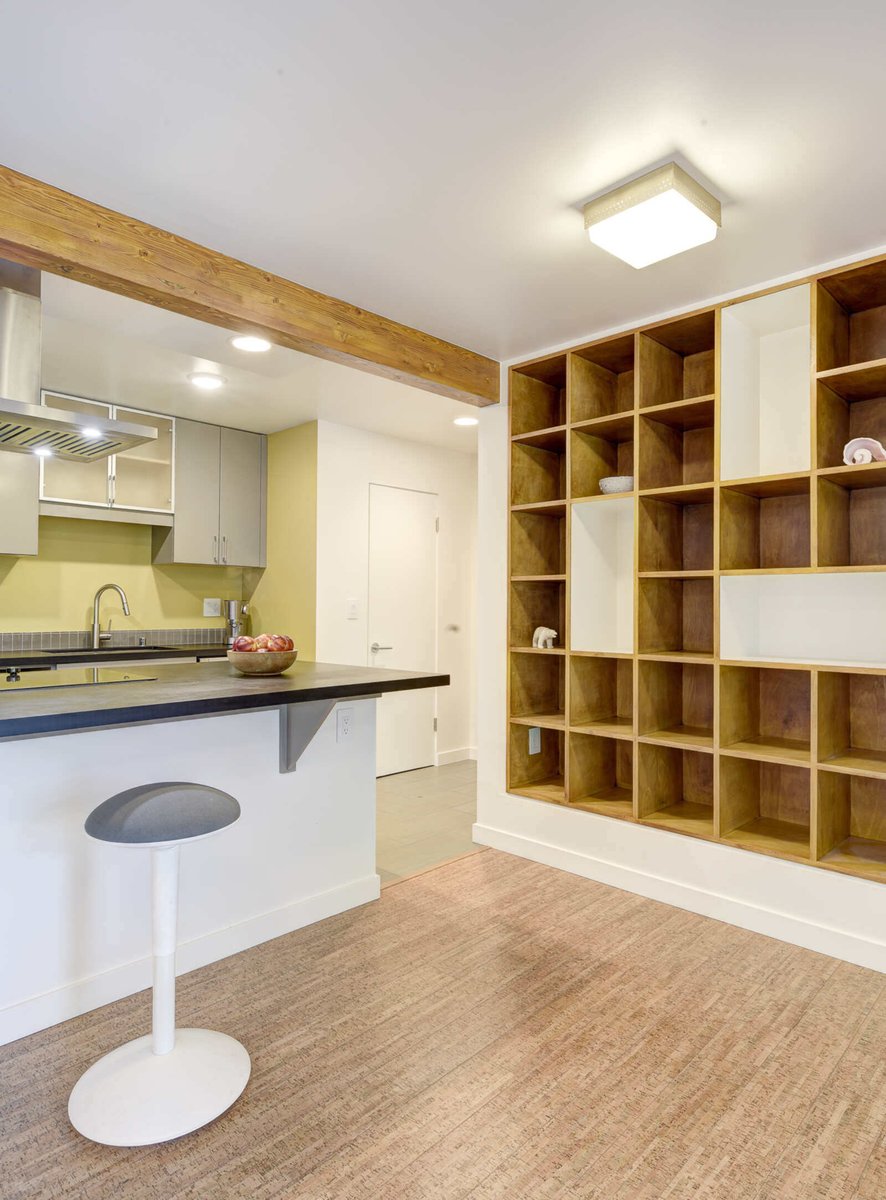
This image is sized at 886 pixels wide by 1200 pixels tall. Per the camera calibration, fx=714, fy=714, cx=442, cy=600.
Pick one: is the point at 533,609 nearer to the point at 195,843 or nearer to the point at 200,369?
the point at 195,843

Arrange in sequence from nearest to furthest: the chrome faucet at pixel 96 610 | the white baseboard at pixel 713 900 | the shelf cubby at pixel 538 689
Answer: the white baseboard at pixel 713 900
the shelf cubby at pixel 538 689
the chrome faucet at pixel 96 610

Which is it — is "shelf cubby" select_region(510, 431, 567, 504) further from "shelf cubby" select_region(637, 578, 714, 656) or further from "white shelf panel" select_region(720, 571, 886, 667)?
"white shelf panel" select_region(720, 571, 886, 667)

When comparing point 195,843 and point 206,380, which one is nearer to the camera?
point 195,843

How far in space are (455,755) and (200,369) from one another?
3341mm

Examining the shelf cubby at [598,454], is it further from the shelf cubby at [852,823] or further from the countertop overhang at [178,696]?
the shelf cubby at [852,823]

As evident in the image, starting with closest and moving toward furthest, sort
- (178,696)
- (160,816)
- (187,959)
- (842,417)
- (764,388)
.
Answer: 1. (160,816)
2. (178,696)
3. (187,959)
4. (842,417)
5. (764,388)

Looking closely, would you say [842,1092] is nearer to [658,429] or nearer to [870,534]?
[870,534]

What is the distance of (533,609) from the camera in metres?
3.66

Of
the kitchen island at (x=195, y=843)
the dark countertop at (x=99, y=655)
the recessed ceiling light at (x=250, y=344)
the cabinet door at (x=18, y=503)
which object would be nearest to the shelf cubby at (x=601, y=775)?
the kitchen island at (x=195, y=843)

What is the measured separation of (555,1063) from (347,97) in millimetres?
2506

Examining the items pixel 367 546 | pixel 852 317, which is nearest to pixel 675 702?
pixel 852 317

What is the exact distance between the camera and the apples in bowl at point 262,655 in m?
2.51

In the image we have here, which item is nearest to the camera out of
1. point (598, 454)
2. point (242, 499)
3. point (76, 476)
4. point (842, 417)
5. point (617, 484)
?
point (842, 417)

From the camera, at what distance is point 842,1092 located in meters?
1.79
